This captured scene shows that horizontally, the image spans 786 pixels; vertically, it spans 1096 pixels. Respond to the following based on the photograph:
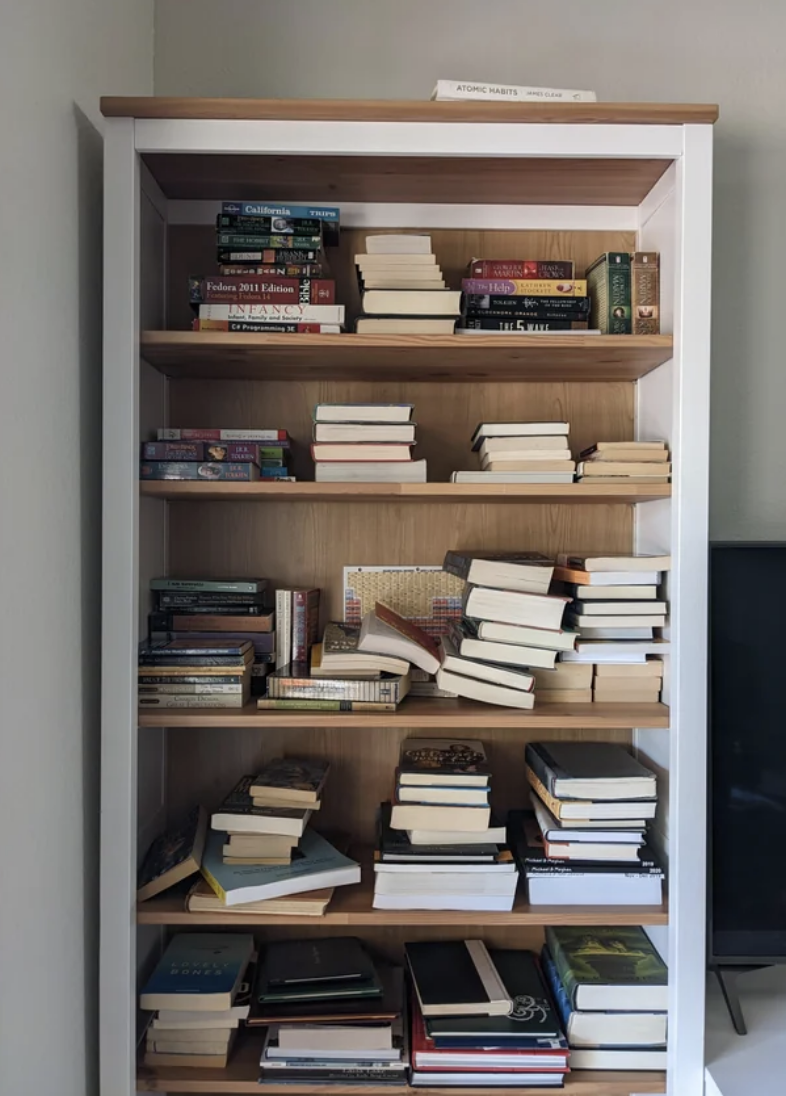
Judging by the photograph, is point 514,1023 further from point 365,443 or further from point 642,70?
point 642,70

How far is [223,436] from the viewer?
140 centimetres

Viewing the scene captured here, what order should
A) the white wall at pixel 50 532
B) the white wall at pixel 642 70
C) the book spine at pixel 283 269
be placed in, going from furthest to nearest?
the white wall at pixel 642 70 < the book spine at pixel 283 269 < the white wall at pixel 50 532

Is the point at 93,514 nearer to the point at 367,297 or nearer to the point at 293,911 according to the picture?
the point at 367,297

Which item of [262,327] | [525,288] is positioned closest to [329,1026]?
[262,327]

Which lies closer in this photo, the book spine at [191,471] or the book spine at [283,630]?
the book spine at [191,471]

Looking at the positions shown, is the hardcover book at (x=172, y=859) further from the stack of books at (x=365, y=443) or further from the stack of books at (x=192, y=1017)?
the stack of books at (x=365, y=443)

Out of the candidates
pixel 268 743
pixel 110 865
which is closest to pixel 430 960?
pixel 268 743

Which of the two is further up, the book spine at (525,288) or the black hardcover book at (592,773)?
the book spine at (525,288)

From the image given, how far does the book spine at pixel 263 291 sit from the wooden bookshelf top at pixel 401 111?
0.77 feet

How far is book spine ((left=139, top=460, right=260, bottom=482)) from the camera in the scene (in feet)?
4.42

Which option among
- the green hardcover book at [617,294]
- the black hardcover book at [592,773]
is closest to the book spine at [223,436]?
the green hardcover book at [617,294]

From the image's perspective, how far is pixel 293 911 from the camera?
1.33 m

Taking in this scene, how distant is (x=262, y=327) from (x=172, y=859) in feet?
2.86

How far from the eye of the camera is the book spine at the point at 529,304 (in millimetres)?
1396
